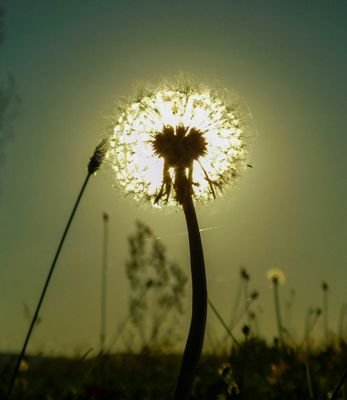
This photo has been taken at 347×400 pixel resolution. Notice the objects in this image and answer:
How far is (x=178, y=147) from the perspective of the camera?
3.44 meters

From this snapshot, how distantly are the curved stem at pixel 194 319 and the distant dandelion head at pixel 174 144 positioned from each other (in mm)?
678

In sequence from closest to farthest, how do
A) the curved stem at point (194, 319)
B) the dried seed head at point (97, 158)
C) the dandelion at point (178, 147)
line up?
the curved stem at point (194, 319)
the dried seed head at point (97, 158)
the dandelion at point (178, 147)

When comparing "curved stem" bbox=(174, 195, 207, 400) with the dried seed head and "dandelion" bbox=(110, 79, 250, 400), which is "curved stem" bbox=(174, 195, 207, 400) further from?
the dried seed head

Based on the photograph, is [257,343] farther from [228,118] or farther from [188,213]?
[188,213]

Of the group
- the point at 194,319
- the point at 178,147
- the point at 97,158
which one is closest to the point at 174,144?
the point at 178,147

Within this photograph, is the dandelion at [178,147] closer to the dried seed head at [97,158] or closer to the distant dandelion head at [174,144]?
the distant dandelion head at [174,144]

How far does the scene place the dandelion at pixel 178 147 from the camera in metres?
3.31

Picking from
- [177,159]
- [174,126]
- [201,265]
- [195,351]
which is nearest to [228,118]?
[174,126]

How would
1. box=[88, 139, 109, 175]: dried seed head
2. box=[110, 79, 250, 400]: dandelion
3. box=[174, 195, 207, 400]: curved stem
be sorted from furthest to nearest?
box=[110, 79, 250, 400]: dandelion
box=[88, 139, 109, 175]: dried seed head
box=[174, 195, 207, 400]: curved stem

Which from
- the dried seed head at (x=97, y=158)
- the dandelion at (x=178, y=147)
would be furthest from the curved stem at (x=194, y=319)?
the dried seed head at (x=97, y=158)

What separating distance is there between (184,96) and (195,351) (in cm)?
233

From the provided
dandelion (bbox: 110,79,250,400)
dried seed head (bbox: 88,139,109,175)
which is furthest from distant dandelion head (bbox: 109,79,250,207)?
dried seed head (bbox: 88,139,109,175)

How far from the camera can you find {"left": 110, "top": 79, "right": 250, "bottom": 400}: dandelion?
10.9ft

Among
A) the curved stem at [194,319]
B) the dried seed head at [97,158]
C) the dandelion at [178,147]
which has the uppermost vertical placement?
the dandelion at [178,147]
